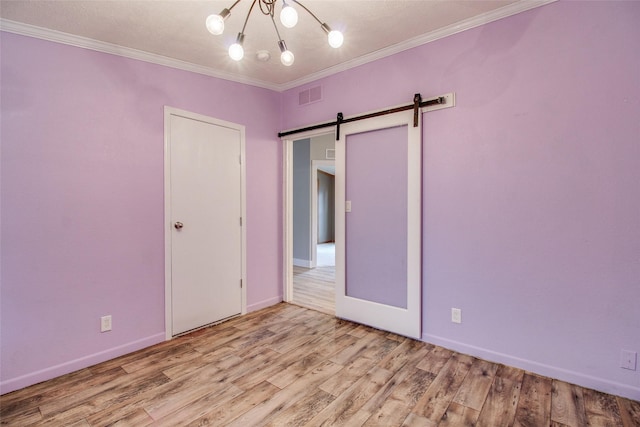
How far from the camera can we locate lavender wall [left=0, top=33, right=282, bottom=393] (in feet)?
7.00

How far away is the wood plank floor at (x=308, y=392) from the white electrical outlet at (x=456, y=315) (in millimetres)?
262

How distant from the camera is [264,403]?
1906 millimetres

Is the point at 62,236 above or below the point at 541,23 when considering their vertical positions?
below

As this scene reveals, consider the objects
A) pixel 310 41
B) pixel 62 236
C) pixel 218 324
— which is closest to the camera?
pixel 62 236

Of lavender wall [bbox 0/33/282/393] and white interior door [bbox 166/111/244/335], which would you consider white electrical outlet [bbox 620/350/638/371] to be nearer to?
white interior door [bbox 166/111/244/335]

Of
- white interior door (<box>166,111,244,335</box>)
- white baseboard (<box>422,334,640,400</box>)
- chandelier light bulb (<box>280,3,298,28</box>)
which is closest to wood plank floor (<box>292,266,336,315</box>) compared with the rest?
white interior door (<box>166,111,244,335</box>)

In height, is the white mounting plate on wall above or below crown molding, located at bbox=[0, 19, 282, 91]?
below

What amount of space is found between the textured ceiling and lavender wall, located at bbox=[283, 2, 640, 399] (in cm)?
20

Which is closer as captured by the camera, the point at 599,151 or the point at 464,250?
the point at 599,151

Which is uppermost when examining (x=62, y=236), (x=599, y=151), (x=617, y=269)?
(x=599, y=151)

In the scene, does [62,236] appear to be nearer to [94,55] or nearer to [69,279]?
[69,279]

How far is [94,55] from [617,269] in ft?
13.2

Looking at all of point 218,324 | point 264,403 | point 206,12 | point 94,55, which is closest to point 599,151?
point 264,403

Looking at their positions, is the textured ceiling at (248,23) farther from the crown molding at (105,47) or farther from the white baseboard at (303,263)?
the white baseboard at (303,263)
